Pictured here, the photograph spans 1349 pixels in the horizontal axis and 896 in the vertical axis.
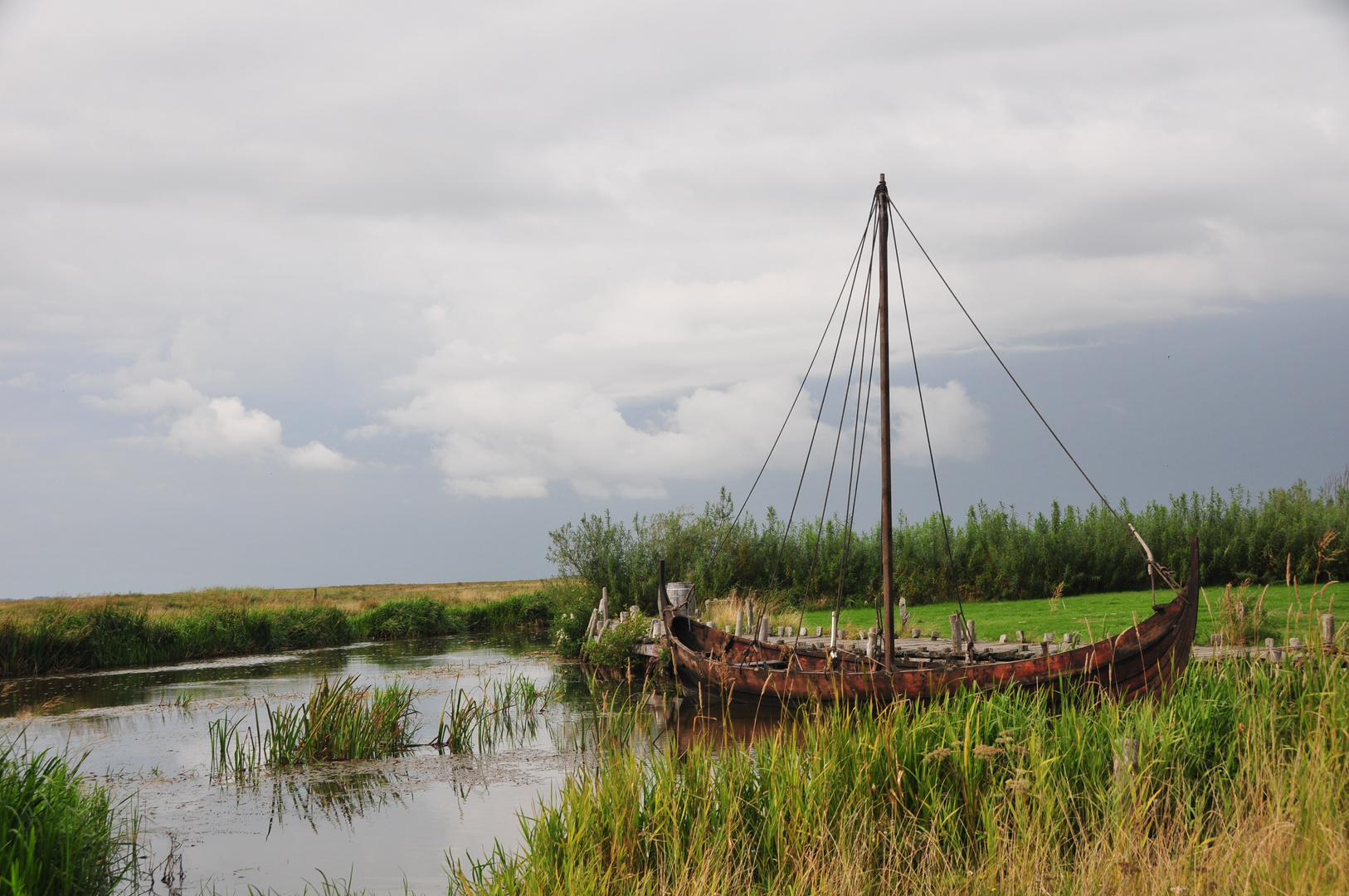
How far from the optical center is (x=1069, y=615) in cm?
1945

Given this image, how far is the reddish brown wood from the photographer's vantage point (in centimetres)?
1037

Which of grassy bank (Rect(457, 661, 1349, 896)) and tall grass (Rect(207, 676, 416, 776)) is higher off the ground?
grassy bank (Rect(457, 661, 1349, 896))

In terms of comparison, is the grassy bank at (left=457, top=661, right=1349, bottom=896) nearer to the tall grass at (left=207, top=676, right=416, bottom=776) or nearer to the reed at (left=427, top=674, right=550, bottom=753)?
Result: the reed at (left=427, top=674, right=550, bottom=753)

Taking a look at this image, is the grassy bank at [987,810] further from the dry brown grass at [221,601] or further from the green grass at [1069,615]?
the dry brown grass at [221,601]

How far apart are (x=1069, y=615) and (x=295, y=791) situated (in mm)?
15732

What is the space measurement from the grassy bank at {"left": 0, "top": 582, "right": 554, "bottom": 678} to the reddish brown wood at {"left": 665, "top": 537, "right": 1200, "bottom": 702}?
57.5ft

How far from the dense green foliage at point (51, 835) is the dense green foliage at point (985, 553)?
59.1 feet

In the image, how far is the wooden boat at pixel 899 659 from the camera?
1043 centimetres

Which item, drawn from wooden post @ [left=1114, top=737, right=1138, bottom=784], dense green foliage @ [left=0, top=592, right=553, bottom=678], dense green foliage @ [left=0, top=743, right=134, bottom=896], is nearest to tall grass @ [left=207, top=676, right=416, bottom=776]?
dense green foliage @ [left=0, top=743, right=134, bottom=896]

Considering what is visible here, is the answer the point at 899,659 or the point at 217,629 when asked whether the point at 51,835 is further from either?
the point at 217,629

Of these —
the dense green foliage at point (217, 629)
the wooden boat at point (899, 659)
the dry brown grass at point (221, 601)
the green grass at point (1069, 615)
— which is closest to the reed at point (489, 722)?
the wooden boat at point (899, 659)

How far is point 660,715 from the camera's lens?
1510cm

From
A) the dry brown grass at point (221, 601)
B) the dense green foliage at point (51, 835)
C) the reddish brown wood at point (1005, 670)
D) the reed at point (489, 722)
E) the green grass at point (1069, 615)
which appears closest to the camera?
the dense green foliage at point (51, 835)

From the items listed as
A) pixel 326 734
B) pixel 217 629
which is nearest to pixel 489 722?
pixel 326 734
